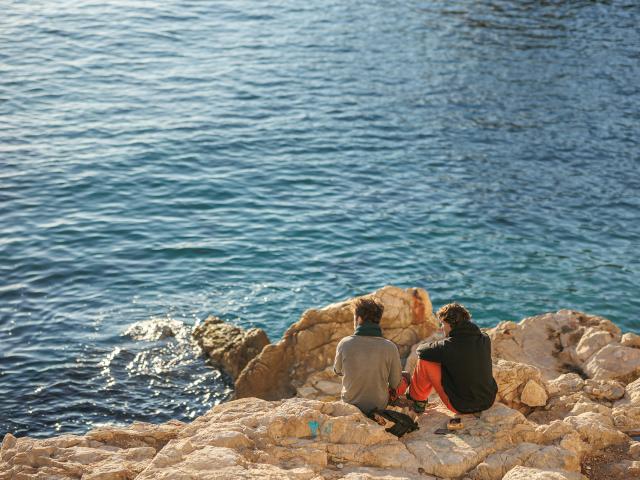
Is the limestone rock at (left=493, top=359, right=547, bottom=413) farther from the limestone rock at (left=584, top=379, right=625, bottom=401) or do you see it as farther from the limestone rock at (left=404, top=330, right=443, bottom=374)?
the limestone rock at (left=404, top=330, right=443, bottom=374)

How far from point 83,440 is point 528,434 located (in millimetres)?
7003

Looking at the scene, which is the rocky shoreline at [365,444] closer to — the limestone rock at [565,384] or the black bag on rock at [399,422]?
the limestone rock at [565,384]

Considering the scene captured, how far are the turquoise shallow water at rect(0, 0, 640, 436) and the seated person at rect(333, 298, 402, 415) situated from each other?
24.3 feet

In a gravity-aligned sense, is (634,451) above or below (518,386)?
below

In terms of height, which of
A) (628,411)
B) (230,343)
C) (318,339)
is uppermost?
(628,411)

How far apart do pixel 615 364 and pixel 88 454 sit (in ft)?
35.4

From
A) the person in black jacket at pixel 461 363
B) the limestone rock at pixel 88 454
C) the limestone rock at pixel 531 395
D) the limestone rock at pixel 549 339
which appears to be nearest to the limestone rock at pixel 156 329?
the limestone rock at pixel 549 339

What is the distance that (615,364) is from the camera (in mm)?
17891

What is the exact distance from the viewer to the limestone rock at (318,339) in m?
19.4

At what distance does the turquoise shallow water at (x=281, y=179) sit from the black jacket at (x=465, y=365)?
8.26 metres

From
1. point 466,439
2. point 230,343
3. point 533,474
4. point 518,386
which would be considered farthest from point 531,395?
point 230,343

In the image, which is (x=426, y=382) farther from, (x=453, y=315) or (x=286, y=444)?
(x=286, y=444)

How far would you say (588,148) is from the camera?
34000mm

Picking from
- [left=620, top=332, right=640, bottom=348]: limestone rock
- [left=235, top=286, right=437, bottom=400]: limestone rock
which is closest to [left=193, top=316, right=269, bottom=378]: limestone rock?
[left=235, top=286, right=437, bottom=400]: limestone rock
